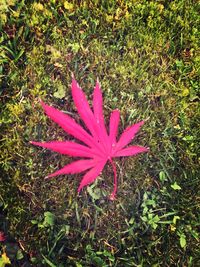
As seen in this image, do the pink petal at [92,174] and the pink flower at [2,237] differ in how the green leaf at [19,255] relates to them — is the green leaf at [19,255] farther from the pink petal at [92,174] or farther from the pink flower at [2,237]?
the pink petal at [92,174]

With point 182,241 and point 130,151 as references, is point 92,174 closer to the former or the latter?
point 130,151

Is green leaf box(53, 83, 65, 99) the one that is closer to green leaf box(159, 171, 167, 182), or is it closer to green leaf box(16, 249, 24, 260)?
green leaf box(159, 171, 167, 182)

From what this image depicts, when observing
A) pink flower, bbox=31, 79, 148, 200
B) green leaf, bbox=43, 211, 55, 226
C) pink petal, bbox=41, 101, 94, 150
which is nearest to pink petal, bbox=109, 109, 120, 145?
pink flower, bbox=31, 79, 148, 200

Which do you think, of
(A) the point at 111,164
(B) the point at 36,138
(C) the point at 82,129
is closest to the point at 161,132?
(A) the point at 111,164

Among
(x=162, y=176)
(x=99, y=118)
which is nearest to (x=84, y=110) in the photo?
(x=99, y=118)

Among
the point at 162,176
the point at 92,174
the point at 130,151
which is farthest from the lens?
the point at 162,176

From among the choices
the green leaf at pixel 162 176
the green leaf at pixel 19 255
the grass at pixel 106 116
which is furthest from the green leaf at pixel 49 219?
the green leaf at pixel 162 176
